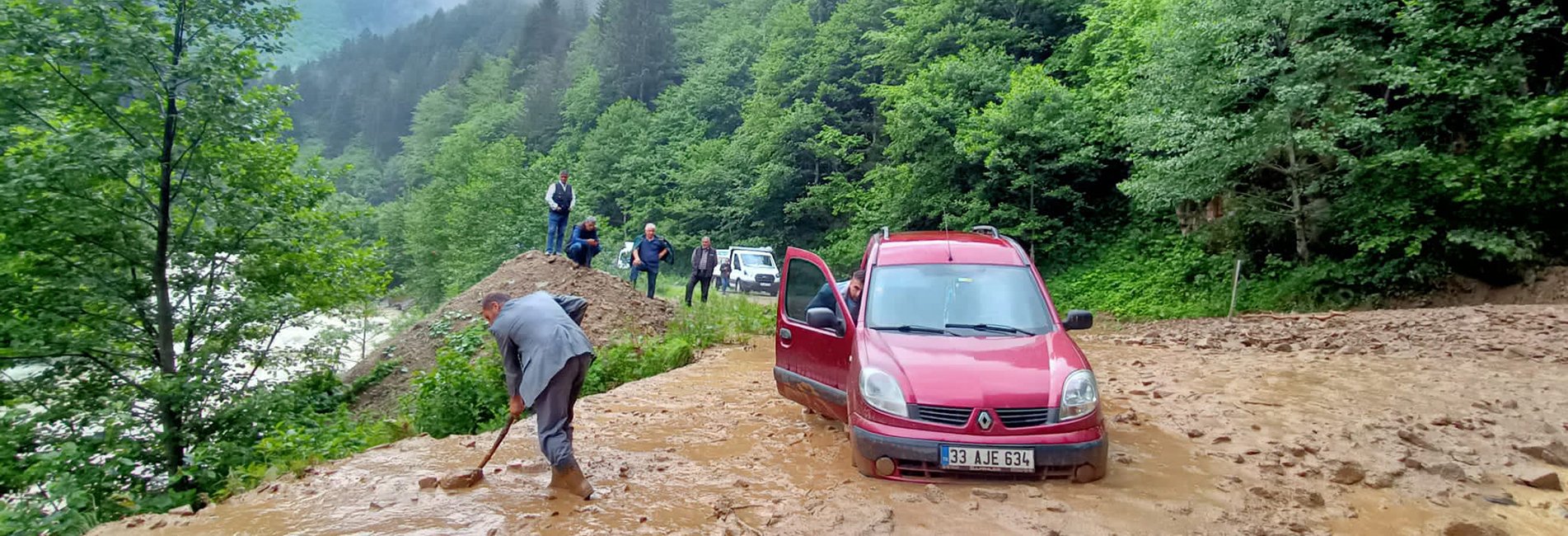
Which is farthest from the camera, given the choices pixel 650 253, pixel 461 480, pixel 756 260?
pixel 756 260

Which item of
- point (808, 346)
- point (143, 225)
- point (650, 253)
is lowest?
point (808, 346)

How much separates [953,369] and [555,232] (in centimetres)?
1206

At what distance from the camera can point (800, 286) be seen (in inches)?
261

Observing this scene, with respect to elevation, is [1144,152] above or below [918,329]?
above

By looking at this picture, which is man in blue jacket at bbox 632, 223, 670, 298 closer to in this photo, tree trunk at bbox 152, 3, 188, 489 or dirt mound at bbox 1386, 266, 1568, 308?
tree trunk at bbox 152, 3, 188, 489

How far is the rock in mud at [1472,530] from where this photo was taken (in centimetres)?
398

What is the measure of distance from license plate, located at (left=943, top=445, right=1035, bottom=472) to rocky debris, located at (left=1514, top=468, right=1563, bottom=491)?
325 cm

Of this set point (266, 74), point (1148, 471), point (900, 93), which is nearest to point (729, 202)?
point (900, 93)

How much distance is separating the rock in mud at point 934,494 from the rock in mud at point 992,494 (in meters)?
0.19

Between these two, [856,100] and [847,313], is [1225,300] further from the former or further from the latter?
[856,100]

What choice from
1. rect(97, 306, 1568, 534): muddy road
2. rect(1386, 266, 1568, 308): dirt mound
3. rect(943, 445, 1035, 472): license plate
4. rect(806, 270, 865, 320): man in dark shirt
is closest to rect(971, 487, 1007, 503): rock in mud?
rect(97, 306, 1568, 534): muddy road

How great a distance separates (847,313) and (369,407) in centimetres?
934

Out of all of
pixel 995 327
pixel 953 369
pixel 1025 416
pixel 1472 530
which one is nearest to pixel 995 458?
pixel 1025 416

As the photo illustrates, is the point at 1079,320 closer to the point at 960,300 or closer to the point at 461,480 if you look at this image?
the point at 960,300
